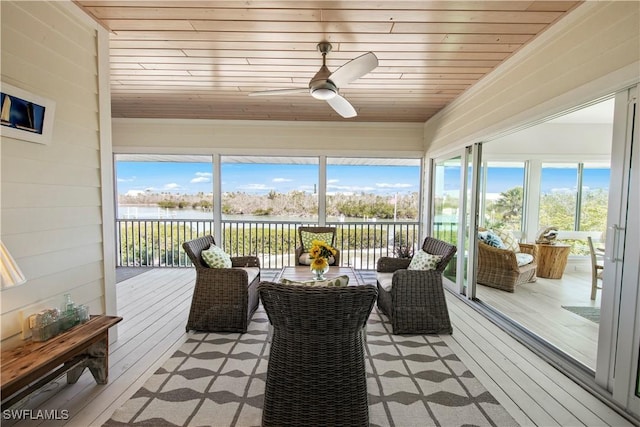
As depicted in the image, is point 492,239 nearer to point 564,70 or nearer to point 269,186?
point 564,70

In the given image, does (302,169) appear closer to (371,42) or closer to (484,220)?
(371,42)

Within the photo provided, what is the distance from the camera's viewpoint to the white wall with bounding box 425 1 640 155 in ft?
6.05

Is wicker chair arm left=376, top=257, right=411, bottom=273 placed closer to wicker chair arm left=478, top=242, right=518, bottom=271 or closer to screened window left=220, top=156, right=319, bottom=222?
wicker chair arm left=478, top=242, right=518, bottom=271

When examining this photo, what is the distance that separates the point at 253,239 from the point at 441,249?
3.85m

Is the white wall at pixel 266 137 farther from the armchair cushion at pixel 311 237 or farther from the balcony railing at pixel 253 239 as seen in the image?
the armchair cushion at pixel 311 237

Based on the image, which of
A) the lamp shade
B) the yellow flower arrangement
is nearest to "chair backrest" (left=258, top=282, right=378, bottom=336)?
the lamp shade

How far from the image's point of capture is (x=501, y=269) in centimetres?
423

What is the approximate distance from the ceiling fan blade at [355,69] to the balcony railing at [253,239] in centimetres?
337

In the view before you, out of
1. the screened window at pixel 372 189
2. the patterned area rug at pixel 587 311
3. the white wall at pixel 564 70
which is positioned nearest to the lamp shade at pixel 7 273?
the white wall at pixel 564 70

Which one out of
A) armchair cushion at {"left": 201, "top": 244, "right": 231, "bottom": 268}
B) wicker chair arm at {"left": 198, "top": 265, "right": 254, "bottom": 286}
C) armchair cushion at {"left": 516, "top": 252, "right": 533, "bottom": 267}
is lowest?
armchair cushion at {"left": 516, "top": 252, "right": 533, "bottom": 267}

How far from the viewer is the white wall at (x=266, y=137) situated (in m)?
5.24

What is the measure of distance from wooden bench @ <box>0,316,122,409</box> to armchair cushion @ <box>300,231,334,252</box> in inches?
108

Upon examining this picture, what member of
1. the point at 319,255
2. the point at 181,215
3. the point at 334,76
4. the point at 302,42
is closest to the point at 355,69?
the point at 334,76

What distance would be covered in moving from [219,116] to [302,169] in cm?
174
